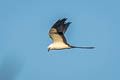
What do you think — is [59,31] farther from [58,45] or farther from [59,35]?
[58,45]

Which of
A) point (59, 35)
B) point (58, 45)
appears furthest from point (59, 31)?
point (58, 45)

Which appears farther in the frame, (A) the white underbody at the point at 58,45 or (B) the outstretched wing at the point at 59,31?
(A) the white underbody at the point at 58,45

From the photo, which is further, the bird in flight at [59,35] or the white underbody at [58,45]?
the white underbody at [58,45]

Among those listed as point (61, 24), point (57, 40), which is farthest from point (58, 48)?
point (61, 24)

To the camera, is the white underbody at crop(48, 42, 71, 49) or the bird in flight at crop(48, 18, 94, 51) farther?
the white underbody at crop(48, 42, 71, 49)

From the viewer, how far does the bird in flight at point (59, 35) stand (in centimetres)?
3259

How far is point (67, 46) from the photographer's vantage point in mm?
33500

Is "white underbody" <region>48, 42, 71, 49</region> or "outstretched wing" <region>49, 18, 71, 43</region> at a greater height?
"outstretched wing" <region>49, 18, 71, 43</region>

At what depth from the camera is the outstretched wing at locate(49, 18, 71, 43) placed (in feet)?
106

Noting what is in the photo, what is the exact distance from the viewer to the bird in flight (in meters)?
32.6

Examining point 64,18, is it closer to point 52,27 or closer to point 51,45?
point 52,27

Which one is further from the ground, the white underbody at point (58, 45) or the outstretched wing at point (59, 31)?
the outstretched wing at point (59, 31)

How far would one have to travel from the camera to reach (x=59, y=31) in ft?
110

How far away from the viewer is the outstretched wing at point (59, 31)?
32456 mm
